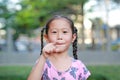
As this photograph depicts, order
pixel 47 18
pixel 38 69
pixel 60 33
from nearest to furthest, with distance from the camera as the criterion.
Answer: pixel 38 69 < pixel 60 33 < pixel 47 18

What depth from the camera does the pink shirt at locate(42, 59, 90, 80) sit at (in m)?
2.10

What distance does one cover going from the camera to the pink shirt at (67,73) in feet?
6.88

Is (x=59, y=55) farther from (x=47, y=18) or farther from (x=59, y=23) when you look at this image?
(x=47, y=18)

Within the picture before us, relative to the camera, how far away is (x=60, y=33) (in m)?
2.14

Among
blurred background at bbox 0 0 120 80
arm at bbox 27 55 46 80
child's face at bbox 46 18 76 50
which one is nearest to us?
arm at bbox 27 55 46 80

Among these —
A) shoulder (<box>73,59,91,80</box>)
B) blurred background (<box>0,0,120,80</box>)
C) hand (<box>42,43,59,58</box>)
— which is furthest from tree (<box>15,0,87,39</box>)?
hand (<box>42,43,59,58</box>)

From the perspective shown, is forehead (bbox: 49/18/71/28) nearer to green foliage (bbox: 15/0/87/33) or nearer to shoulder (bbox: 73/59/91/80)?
shoulder (bbox: 73/59/91/80)

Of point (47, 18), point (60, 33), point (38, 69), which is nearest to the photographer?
point (38, 69)

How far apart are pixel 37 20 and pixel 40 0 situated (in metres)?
1.39

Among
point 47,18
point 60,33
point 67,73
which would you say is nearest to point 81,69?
point 67,73

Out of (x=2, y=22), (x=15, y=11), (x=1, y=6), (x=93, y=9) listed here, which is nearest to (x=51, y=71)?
(x=1, y=6)

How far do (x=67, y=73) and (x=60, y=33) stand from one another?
0.21 m

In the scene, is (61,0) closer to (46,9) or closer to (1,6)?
(46,9)

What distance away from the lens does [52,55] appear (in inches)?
83.7
